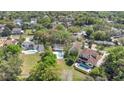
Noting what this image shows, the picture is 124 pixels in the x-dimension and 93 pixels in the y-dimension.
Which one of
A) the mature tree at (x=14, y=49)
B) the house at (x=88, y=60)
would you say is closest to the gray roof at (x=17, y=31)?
the mature tree at (x=14, y=49)

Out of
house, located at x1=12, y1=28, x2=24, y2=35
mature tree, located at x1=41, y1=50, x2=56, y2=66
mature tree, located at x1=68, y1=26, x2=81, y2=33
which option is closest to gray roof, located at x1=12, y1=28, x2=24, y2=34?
house, located at x1=12, y1=28, x2=24, y2=35

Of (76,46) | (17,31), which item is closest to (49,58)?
(76,46)

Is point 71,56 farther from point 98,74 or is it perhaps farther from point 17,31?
point 17,31

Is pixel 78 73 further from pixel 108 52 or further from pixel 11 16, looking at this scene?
pixel 11 16

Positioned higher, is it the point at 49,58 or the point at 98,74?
the point at 49,58

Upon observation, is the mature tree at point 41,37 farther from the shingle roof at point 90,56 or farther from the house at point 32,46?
the shingle roof at point 90,56

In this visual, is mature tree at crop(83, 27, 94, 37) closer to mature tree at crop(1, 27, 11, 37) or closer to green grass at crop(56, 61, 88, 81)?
green grass at crop(56, 61, 88, 81)
